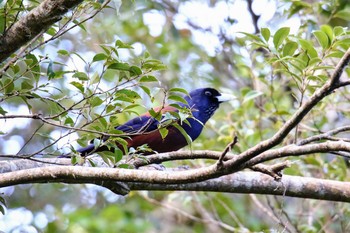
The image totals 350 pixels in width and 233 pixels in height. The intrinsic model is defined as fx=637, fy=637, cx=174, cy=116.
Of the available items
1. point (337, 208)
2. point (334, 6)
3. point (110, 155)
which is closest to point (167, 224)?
point (337, 208)

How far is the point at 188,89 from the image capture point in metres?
6.44

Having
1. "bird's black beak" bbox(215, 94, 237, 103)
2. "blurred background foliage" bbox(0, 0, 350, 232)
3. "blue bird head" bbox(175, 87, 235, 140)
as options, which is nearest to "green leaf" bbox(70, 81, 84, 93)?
"blurred background foliage" bbox(0, 0, 350, 232)

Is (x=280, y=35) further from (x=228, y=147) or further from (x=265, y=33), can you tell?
(x=228, y=147)

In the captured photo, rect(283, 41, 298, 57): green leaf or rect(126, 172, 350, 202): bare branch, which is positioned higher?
rect(283, 41, 298, 57): green leaf

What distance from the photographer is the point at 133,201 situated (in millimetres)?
6750

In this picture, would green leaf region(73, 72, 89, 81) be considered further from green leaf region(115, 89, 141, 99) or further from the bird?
the bird

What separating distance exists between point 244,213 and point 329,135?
13.2 ft

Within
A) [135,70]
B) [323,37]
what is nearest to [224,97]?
[323,37]

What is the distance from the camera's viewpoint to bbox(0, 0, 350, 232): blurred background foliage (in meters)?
2.43

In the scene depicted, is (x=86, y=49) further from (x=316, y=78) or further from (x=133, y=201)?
(x=316, y=78)

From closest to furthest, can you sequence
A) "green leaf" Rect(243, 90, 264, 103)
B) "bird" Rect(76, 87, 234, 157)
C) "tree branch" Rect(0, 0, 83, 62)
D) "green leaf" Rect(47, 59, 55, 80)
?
1. "tree branch" Rect(0, 0, 83, 62)
2. "green leaf" Rect(47, 59, 55, 80)
3. "green leaf" Rect(243, 90, 264, 103)
4. "bird" Rect(76, 87, 234, 157)

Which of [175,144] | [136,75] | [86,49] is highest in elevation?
[86,49]

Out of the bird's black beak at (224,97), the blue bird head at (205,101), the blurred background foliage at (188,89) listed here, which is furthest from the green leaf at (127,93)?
the bird's black beak at (224,97)

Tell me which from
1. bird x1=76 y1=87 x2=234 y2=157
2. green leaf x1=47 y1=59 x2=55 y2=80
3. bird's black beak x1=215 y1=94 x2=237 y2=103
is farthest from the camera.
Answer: bird's black beak x1=215 y1=94 x2=237 y2=103
